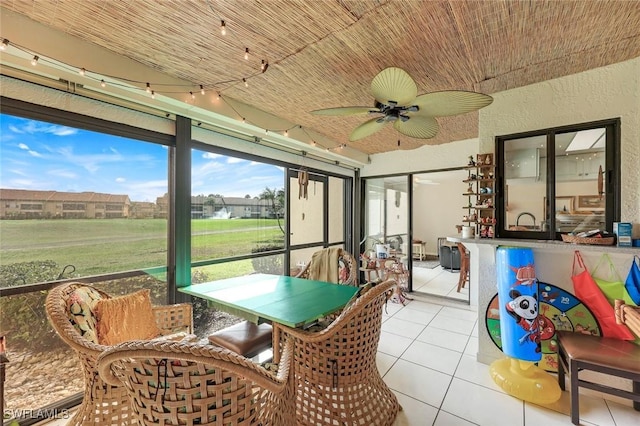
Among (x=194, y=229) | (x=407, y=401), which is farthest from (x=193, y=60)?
(x=407, y=401)

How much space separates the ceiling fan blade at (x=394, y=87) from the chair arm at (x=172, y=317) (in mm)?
2314

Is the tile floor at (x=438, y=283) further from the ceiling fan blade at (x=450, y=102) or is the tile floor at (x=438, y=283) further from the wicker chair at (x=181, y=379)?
the wicker chair at (x=181, y=379)

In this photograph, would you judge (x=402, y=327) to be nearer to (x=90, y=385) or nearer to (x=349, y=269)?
(x=349, y=269)

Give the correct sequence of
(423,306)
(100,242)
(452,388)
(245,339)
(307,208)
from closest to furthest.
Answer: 1. (245,339)
2. (452,388)
3. (100,242)
4. (423,306)
5. (307,208)

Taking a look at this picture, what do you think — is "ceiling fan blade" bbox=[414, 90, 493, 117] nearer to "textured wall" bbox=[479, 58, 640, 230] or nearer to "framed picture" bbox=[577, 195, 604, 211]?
"textured wall" bbox=[479, 58, 640, 230]

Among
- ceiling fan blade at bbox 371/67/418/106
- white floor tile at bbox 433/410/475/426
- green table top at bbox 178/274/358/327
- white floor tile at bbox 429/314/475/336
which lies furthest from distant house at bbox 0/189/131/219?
white floor tile at bbox 429/314/475/336

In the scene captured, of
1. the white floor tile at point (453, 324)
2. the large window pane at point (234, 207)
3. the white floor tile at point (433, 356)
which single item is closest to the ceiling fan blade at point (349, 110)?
the large window pane at point (234, 207)

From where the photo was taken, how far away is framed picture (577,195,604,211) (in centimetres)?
218

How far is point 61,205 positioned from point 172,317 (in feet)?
4.15

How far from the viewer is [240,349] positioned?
1.96 m

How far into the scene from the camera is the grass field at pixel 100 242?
1.91m

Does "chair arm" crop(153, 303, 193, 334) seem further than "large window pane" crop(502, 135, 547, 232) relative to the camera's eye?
No

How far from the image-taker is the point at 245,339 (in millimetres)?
2049

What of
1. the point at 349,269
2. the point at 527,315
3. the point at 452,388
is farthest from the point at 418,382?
the point at 349,269
